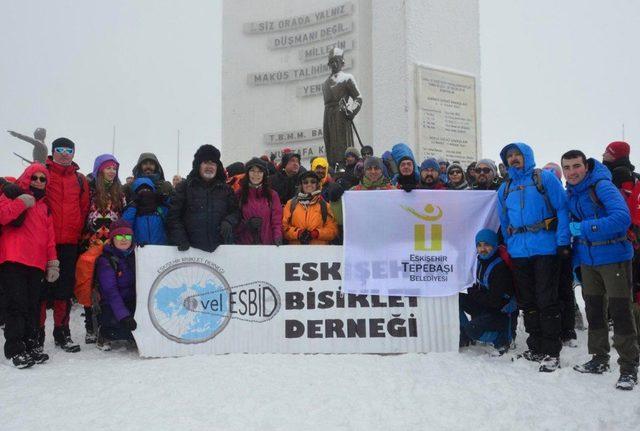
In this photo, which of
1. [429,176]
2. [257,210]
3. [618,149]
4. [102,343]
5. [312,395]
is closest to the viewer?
[312,395]

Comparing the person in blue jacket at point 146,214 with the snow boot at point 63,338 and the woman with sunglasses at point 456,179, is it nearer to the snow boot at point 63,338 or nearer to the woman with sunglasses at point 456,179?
the snow boot at point 63,338

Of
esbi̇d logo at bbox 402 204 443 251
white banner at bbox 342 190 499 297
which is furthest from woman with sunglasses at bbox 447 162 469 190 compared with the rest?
esbi̇d logo at bbox 402 204 443 251

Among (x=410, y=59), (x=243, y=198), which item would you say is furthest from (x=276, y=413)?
(x=410, y=59)

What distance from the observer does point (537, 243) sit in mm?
4711

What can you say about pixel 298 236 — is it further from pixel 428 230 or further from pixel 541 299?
pixel 541 299

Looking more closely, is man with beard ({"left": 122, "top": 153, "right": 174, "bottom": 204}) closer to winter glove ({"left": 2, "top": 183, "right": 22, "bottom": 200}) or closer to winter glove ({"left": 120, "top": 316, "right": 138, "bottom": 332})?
winter glove ({"left": 2, "top": 183, "right": 22, "bottom": 200})

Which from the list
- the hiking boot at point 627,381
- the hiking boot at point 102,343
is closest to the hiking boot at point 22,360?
the hiking boot at point 102,343

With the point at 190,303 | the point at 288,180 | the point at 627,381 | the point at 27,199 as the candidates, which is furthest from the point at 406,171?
the point at 27,199

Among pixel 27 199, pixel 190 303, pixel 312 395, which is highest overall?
pixel 27 199

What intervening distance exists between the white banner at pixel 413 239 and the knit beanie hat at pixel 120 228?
1.88 metres

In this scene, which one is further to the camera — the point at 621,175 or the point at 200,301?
the point at 200,301

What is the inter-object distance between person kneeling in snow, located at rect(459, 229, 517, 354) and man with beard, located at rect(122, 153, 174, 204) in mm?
2805

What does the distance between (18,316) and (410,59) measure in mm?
8719

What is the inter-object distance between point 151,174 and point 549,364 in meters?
3.91
